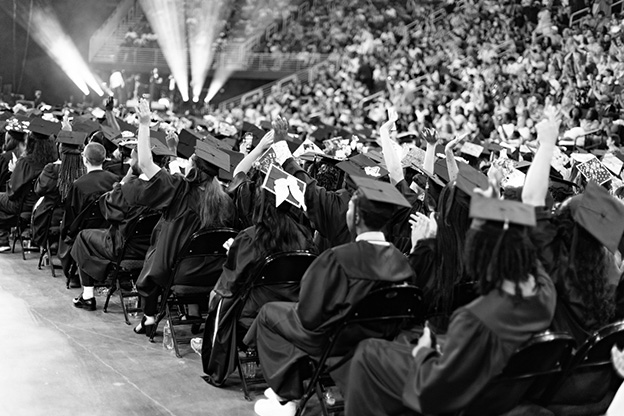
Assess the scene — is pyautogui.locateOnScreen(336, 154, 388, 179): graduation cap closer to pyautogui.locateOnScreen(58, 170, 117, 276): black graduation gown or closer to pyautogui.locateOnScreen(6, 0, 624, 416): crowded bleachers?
pyautogui.locateOnScreen(6, 0, 624, 416): crowded bleachers

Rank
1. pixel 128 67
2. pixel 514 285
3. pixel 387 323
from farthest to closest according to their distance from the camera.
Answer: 1. pixel 128 67
2. pixel 387 323
3. pixel 514 285

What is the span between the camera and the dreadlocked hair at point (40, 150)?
8.08 m

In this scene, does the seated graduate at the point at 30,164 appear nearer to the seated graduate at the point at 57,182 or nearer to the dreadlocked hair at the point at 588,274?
the seated graduate at the point at 57,182

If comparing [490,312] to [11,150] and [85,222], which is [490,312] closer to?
[85,222]

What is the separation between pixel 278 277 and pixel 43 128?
4392 mm

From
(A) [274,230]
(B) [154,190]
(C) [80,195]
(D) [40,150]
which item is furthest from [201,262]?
(D) [40,150]

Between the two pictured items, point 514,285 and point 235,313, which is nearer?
point 514,285

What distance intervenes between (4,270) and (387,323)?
16.9 feet

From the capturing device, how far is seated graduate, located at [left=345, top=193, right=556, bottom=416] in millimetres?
2816

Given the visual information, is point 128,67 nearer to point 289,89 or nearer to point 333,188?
point 289,89

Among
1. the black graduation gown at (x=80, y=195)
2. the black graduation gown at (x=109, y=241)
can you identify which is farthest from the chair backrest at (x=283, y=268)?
the black graduation gown at (x=80, y=195)

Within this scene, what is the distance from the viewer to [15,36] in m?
21.3

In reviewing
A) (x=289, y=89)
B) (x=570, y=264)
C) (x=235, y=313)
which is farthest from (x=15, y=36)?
(x=570, y=264)

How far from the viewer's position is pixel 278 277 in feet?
15.1
